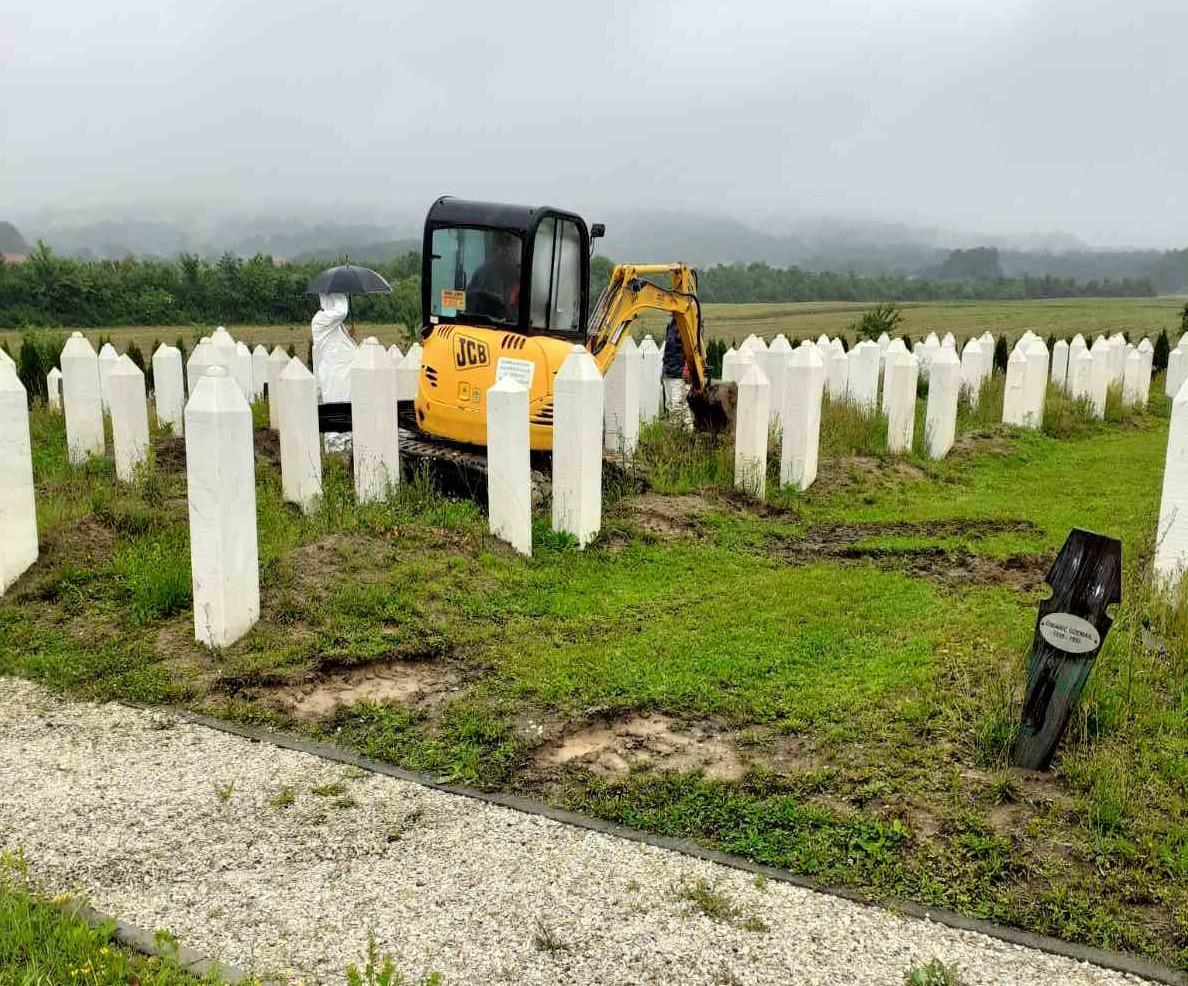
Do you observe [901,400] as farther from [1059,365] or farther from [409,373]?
[1059,365]

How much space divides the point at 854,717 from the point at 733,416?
764cm

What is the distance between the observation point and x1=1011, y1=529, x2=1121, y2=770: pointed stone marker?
4234mm

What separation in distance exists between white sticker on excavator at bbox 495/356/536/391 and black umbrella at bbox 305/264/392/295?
3876 mm

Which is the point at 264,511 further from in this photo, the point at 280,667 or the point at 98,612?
the point at 280,667

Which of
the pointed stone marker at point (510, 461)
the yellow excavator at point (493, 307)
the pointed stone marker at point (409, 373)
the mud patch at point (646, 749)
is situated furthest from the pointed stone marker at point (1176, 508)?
the pointed stone marker at point (409, 373)

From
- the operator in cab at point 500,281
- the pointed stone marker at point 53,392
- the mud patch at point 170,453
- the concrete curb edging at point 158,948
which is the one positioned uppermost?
the operator in cab at point 500,281

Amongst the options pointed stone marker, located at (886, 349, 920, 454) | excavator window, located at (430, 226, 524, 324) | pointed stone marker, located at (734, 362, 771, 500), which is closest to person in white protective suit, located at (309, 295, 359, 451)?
excavator window, located at (430, 226, 524, 324)

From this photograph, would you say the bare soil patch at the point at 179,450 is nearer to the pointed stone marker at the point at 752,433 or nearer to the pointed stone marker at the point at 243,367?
the pointed stone marker at the point at 243,367

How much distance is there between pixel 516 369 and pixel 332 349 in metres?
4.64

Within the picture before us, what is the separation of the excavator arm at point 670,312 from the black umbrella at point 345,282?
320cm

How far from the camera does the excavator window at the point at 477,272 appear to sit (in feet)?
31.7

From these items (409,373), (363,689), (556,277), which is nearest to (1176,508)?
(363,689)

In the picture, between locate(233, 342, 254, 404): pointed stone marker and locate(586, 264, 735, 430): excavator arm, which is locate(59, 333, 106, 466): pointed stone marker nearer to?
locate(233, 342, 254, 404): pointed stone marker

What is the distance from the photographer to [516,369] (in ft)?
30.7
